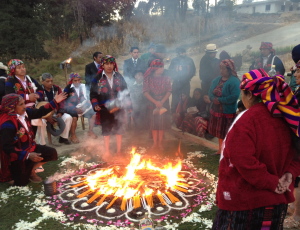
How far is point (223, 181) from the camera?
2.52m

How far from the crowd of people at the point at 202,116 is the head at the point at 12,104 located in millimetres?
15

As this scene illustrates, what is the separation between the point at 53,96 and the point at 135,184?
3877 mm

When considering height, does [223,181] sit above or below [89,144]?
above

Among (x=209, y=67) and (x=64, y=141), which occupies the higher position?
(x=209, y=67)

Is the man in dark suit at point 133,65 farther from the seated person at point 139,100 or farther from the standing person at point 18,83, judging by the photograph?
the standing person at point 18,83

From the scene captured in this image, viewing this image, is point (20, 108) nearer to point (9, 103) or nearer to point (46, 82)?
point (9, 103)

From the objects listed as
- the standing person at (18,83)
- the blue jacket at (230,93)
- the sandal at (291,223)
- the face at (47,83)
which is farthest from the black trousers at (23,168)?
the sandal at (291,223)

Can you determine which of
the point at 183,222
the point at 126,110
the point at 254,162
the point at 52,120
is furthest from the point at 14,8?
the point at 254,162

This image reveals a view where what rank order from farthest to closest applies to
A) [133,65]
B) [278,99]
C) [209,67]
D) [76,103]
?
[133,65], [209,67], [76,103], [278,99]

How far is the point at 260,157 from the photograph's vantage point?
238 cm

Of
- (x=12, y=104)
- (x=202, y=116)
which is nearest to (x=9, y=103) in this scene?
(x=12, y=104)

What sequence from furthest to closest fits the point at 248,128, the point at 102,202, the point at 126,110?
the point at 126,110
the point at 102,202
the point at 248,128

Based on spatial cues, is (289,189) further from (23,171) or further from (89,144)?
(89,144)

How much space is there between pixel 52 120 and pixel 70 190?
2908 mm
